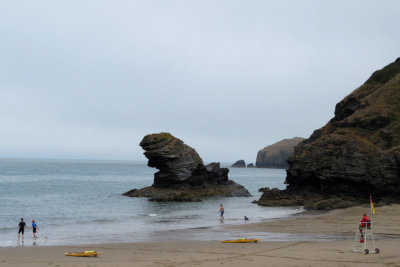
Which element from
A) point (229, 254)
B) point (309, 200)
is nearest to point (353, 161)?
point (309, 200)

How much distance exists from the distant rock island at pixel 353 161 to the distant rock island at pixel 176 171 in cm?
1582

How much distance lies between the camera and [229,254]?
21781mm

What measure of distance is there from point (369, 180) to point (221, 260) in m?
34.9

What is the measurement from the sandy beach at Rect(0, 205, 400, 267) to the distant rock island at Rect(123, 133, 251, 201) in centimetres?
4053

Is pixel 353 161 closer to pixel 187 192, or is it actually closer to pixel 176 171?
pixel 187 192

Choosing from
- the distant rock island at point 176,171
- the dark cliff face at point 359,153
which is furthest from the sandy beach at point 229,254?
the distant rock island at point 176,171

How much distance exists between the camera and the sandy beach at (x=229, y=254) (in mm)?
19234

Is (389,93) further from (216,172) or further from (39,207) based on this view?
(39,207)

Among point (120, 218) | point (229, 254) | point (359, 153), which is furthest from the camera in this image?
point (359, 153)

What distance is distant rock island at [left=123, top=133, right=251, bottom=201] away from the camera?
69.6 meters

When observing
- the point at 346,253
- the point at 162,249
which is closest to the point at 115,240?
the point at 162,249

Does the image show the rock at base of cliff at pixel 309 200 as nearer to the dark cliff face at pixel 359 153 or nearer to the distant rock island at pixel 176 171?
the dark cliff face at pixel 359 153

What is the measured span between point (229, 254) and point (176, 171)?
48822 millimetres

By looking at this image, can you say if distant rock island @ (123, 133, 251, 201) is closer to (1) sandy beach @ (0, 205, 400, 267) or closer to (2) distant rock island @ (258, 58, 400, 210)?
(2) distant rock island @ (258, 58, 400, 210)
